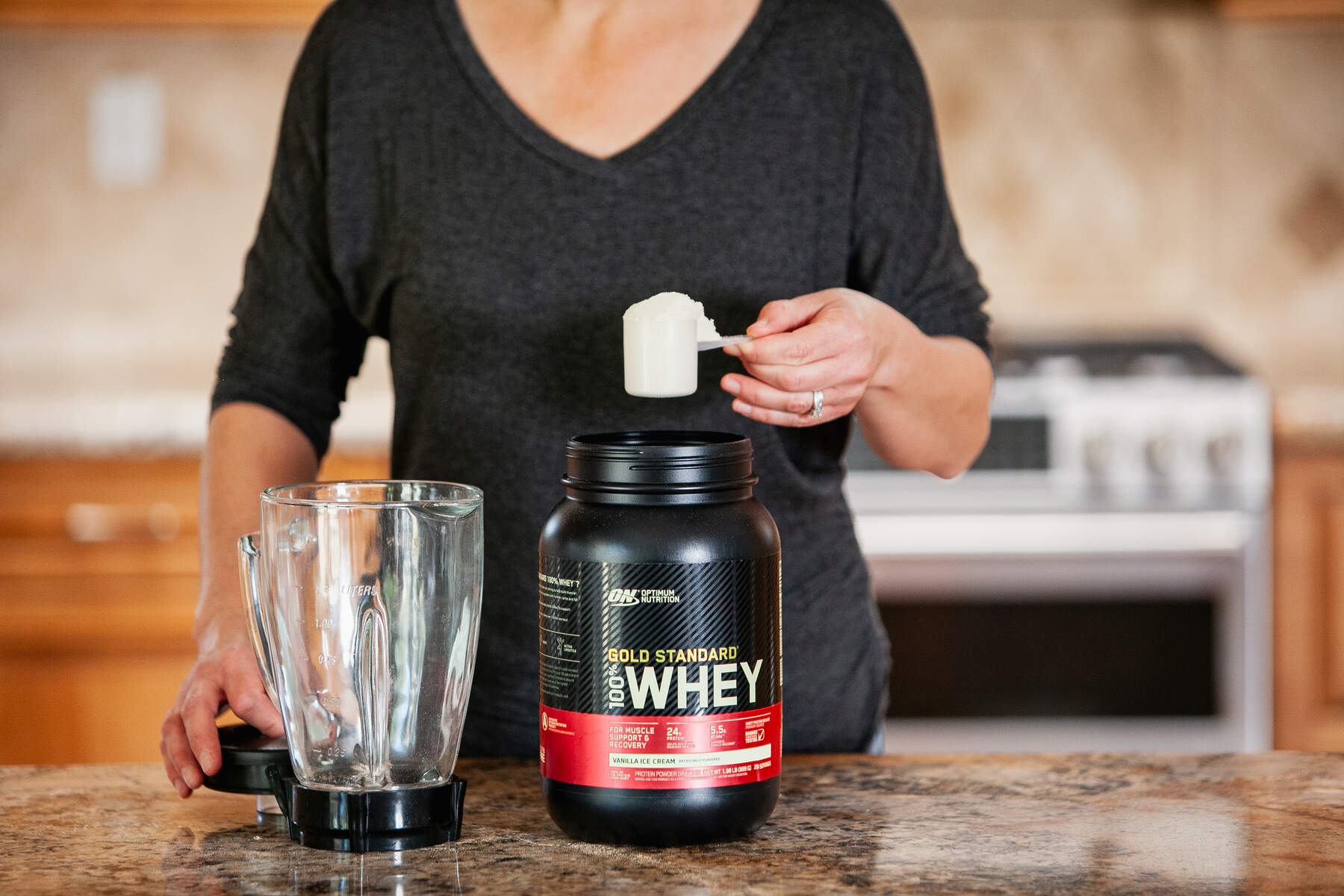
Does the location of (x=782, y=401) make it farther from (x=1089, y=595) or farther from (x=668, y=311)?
(x=1089, y=595)

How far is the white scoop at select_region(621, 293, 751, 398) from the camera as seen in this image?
2.72 ft

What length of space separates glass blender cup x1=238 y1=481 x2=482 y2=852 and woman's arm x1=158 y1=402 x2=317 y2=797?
6 cm

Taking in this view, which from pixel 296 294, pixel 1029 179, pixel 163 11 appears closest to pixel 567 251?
pixel 296 294

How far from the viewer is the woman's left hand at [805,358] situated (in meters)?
0.78

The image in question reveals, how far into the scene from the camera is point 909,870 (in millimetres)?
687

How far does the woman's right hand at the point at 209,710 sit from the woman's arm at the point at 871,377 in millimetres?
330

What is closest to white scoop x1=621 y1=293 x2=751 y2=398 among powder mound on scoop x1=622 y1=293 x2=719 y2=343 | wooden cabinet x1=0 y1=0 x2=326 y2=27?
powder mound on scoop x1=622 y1=293 x2=719 y2=343

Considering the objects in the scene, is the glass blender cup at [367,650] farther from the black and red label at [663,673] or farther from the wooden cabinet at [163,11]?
the wooden cabinet at [163,11]

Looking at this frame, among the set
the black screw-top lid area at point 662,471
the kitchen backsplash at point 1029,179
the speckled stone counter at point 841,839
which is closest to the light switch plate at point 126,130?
the kitchen backsplash at point 1029,179

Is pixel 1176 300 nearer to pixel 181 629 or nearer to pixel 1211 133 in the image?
pixel 1211 133

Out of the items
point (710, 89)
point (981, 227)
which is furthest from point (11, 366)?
point (710, 89)

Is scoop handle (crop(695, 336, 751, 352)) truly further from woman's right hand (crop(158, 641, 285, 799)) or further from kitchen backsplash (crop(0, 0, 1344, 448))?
kitchen backsplash (crop(0, 0, 1344, 448))

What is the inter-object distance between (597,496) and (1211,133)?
2.51m

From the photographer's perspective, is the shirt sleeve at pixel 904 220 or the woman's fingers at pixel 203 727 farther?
the shirt sleeve at pixel 904 220
